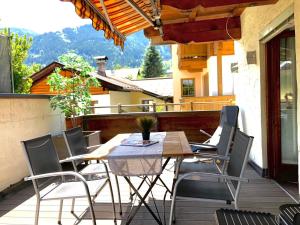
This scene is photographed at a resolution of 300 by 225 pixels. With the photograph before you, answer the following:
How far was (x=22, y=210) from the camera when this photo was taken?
3.65 metres

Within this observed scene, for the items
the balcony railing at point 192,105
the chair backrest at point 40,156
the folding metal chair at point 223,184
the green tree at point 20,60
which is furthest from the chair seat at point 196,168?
the green tree at point 20,60

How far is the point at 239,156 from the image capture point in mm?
2680

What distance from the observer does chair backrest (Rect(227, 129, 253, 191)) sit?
252cm

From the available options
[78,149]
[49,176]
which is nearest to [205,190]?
[49,176]

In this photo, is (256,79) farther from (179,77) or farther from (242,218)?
(179,77)

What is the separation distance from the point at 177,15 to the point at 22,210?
4195mm

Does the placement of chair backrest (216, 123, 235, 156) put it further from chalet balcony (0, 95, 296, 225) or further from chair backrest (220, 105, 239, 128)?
chair backrest (220, 105, 239, 128)

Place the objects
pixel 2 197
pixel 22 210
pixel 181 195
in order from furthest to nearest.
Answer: pixel 2 197, pixel 22 210, pixel 181 195

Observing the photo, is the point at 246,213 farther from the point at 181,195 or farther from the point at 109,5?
the point at 109,5

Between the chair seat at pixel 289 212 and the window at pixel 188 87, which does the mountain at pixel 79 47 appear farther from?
the chair seat at pixel 289 212

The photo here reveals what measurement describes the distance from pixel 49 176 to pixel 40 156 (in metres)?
0.32

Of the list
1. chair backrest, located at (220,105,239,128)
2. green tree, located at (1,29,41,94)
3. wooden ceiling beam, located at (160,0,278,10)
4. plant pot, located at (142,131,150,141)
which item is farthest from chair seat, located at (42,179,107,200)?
green tree, located at (1,29,41,94)

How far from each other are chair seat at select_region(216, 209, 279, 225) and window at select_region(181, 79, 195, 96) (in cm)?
1598

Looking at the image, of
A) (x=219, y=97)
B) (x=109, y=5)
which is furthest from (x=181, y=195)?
(x=219, y=97)
